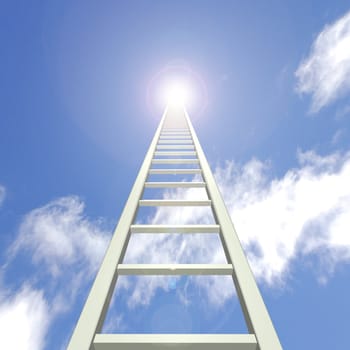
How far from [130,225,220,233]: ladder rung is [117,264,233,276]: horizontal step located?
16.0 inches

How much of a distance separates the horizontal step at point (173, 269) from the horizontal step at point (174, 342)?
405mm

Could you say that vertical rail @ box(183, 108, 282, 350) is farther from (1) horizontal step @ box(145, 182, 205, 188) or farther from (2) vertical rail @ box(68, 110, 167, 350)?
(2) vertical rail @ box(68, 110, 167, 350)

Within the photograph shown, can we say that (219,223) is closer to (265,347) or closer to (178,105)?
(265,347)

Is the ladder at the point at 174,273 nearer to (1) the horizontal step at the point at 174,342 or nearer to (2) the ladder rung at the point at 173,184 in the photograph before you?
(1) the horizontal step at the point at 174,342

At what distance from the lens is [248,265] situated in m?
1.59

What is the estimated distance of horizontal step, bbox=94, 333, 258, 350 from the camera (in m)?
1.12

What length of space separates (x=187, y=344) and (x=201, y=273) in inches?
18.6

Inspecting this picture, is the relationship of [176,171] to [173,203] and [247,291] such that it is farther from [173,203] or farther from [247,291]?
[247,291]

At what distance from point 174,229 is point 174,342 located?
0.91 m

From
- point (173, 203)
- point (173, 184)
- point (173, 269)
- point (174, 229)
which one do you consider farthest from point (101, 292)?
point (173, 184)

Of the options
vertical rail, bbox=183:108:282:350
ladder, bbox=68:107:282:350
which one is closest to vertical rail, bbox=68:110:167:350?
ladder, bbox=68:107:282:350

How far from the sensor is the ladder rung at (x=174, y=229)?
1.94m

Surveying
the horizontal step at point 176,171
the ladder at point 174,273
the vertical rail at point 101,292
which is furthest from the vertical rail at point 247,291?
the horizontal step at point 176,171

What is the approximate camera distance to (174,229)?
77.8 inches
